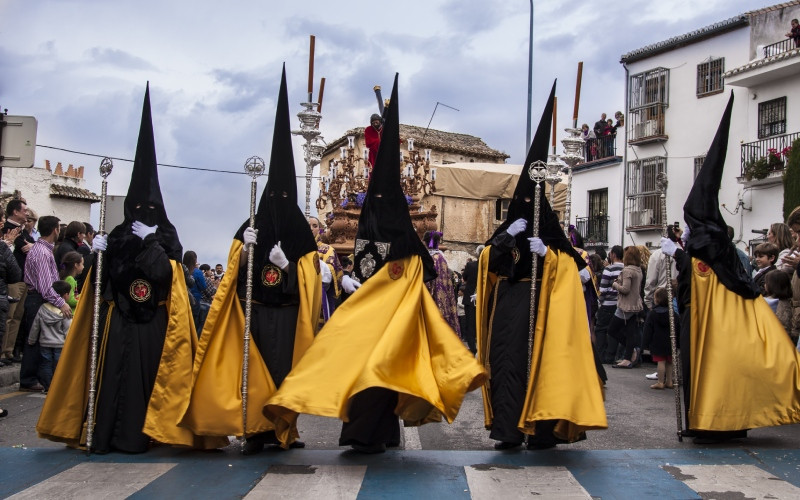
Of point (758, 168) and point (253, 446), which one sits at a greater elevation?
point (758, 168)

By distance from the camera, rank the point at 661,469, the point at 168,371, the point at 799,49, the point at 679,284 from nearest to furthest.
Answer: the point at 661,469 → the point at 168,371 → the point at 679,284 → the point at 799,49

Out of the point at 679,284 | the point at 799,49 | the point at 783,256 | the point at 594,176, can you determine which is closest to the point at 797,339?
the point at 783,256

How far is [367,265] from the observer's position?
21.8 feet

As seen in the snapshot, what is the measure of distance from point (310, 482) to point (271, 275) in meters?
1.89

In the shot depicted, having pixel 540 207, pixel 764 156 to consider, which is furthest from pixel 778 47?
pixel 540 207

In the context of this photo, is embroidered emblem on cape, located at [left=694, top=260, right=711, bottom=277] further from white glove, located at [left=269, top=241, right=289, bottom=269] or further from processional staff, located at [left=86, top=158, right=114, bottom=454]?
processional staff, located at [left=86, top=158, right=114, bottom=454]

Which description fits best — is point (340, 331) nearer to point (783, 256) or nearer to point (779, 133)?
point (783, 256)

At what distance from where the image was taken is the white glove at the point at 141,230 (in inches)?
265

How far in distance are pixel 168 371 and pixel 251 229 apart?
124 centimetres

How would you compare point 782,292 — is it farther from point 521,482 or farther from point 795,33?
point 795,33

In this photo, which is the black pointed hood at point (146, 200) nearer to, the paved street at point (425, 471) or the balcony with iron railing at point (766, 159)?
the paved street at point (425, 471)

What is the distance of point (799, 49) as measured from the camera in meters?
24.1

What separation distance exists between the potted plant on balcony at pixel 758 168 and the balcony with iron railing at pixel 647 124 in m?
5.19

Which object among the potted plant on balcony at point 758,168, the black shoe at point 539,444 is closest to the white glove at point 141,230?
the black shoe at point 539,444
